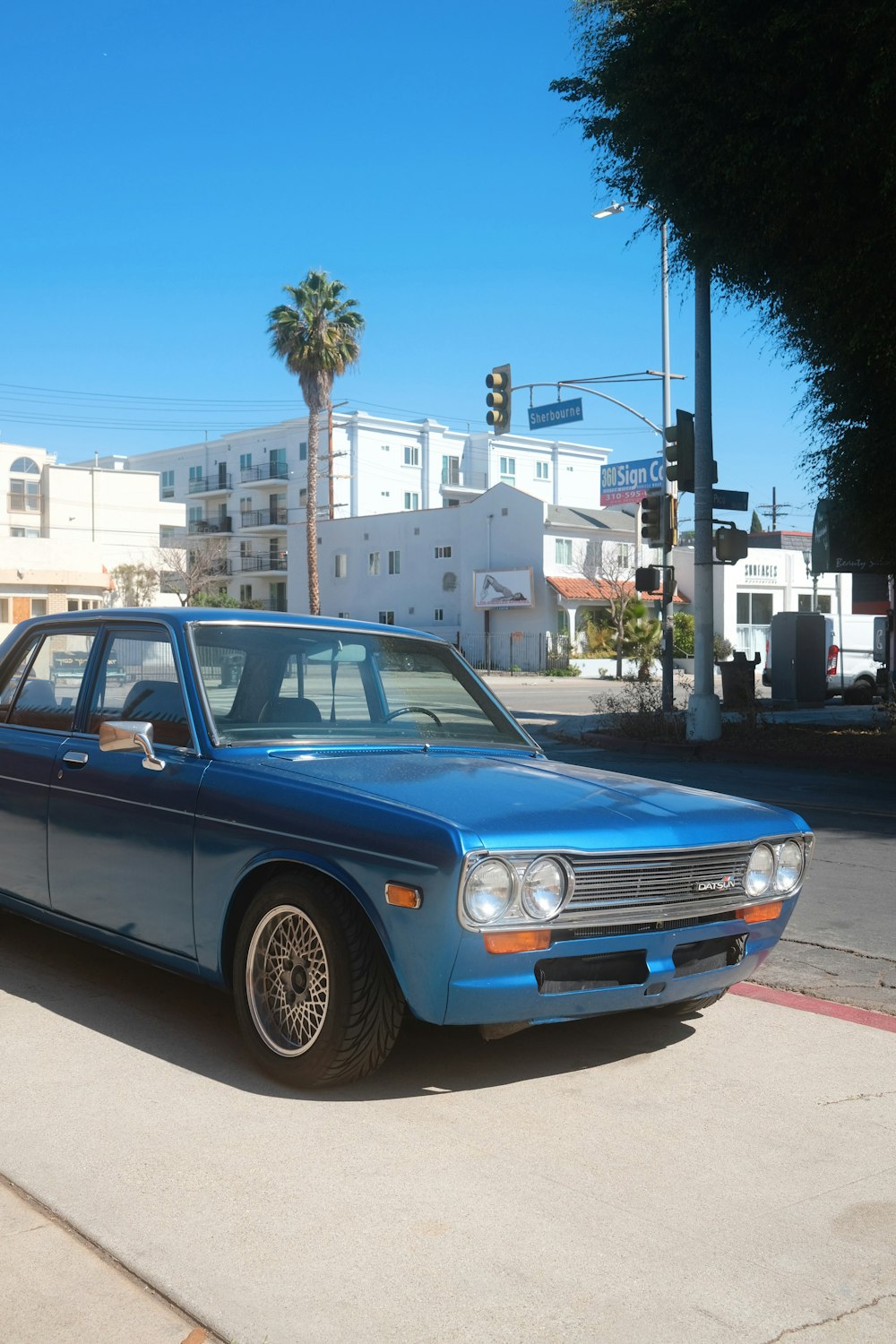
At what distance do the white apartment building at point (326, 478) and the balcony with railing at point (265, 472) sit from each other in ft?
0.18

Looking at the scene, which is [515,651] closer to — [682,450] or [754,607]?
Answer: [754,607]

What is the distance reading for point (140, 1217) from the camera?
3428mm

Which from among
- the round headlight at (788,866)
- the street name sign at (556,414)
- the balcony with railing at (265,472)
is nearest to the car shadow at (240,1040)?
the round headlight at (788,866)

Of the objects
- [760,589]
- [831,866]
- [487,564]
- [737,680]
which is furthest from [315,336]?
[831,866]

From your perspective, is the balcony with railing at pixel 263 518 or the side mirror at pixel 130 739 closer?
the side mirror at pixel 130 739

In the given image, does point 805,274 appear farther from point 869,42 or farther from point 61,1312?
point 61,1312

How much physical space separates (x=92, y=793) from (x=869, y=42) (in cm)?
1083

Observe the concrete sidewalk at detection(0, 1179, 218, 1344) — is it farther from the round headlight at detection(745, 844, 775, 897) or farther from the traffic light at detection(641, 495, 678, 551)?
the traffic light at detection(641, 495, 678, 551)

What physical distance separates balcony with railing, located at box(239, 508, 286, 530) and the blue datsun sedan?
75146mm

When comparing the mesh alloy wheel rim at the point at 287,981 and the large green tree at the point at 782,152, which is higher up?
the large green tree at the point at 782,152

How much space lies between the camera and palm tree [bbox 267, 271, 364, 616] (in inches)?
2039

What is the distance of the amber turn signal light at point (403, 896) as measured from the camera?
400 centimetres

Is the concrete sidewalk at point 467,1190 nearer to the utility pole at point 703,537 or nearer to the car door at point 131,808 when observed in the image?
the car door at point 131,808

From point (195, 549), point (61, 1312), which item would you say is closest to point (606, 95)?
point (61, 1312)
